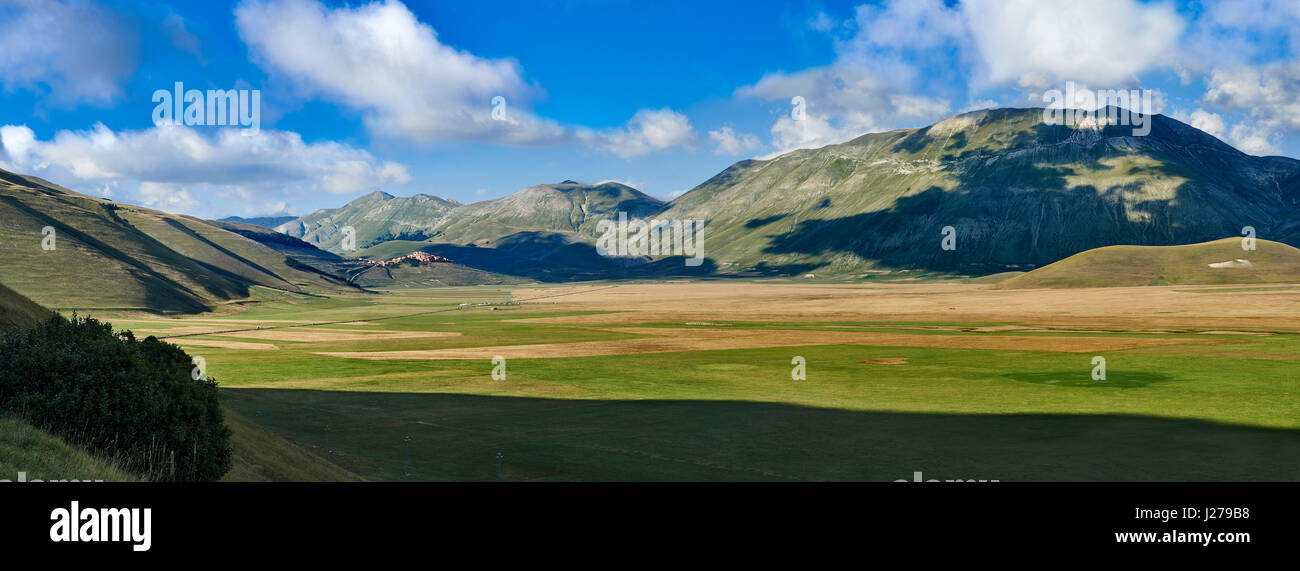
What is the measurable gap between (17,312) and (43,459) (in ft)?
75.9

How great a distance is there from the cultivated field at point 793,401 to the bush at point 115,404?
43.9 feet

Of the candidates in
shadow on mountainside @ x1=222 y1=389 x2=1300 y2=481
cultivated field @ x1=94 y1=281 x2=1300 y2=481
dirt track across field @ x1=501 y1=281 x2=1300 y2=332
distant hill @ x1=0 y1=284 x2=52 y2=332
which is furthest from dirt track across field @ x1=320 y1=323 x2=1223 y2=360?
distant hill @ x1=0 y1=284 x2=52 y2=332

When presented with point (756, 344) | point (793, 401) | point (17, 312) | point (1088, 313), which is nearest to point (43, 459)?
point (17, 312)

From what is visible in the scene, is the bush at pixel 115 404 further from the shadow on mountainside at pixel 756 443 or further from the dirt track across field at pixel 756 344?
the dirt track across field at pixel 756 344

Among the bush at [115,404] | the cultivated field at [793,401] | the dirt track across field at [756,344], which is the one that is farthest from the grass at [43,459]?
the dirt track across field at [756,344]

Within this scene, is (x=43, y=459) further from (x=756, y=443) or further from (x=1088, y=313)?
(x=1088, y=313)

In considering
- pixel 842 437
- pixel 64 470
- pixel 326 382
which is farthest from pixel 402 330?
pixel 64 470

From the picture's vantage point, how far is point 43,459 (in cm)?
1662

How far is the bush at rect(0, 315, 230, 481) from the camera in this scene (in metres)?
20.7

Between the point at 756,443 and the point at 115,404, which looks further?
the point at 756,443

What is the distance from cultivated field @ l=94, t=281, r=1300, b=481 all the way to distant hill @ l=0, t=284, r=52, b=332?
14.2 metres

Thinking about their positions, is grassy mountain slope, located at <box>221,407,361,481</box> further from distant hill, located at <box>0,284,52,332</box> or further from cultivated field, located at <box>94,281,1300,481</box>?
distant hill, located at <box>0,284,52,332</box>

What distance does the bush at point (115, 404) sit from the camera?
20.7 meters
